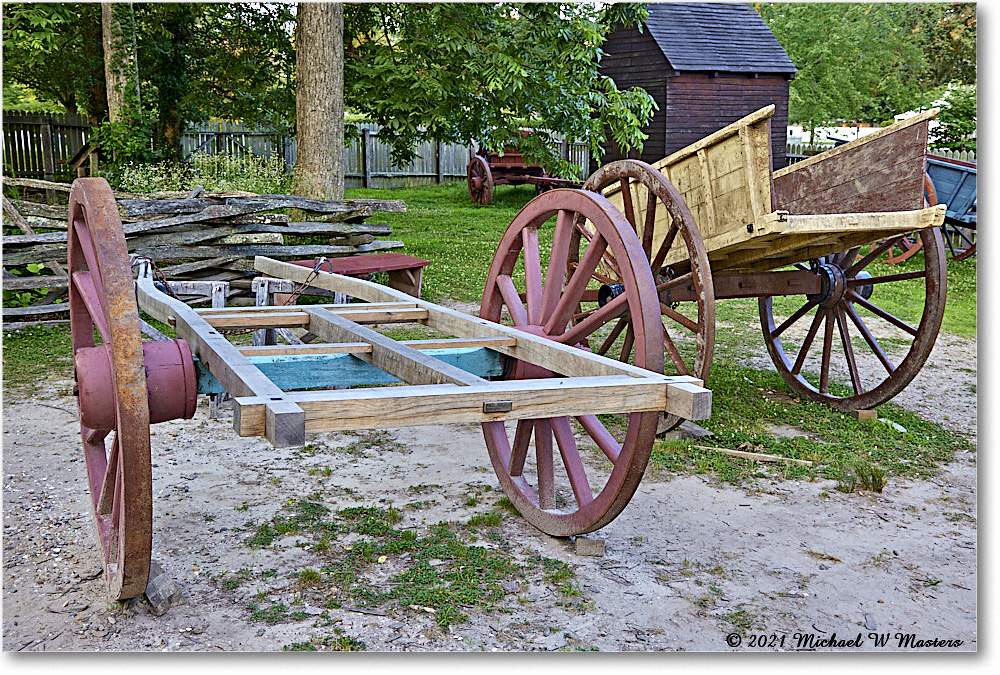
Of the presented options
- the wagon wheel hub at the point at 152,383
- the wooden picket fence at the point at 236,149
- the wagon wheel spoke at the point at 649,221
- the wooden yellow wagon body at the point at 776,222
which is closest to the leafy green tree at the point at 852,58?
the wooden picket fence at the point at 236,149

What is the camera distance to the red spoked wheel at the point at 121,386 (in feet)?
7.74

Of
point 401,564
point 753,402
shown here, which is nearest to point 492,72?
point 753,402

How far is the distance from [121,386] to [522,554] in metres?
1.77

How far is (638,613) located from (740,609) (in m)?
0.38

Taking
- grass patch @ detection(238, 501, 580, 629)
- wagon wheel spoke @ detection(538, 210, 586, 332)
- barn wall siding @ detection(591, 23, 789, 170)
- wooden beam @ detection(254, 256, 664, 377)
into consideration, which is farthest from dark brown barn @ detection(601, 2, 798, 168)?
grass patch @ detection(238, 501, 580, 629)

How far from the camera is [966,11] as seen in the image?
59.1 ft

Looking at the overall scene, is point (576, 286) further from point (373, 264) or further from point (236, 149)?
point (236, 149)

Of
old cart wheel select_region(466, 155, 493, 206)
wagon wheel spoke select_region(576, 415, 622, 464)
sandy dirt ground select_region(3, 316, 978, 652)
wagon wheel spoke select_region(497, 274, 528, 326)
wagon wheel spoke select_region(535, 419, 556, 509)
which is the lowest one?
sandy dirt ground select_region(3, 316, 978, 652)

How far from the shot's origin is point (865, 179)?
477 centimetres

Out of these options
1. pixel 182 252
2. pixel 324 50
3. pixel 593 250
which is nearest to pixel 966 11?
pixel 324 50

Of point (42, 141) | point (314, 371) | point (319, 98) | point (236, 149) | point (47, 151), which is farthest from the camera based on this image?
point (236, 149)

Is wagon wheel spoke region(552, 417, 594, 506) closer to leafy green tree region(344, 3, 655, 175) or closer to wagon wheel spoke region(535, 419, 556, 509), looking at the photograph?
wagon wheel spoke region(535, 419, 556, 509)

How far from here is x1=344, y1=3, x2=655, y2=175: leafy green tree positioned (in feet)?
35.0

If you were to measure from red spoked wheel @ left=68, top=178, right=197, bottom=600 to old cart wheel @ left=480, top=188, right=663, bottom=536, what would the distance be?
1.42m
